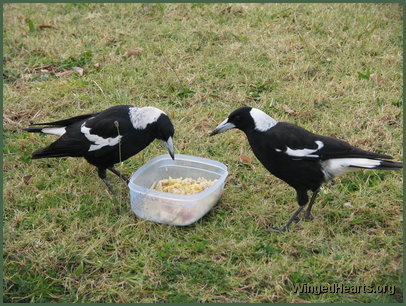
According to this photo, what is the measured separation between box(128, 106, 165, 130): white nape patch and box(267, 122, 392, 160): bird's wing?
89 centimetres

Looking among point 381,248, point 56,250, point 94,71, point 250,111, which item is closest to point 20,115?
point 94,71

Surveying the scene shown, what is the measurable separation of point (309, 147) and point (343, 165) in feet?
0.80

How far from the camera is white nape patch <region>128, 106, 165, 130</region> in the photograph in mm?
3785

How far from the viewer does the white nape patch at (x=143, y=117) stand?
3.79 m

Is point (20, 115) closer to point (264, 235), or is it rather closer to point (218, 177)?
point (218, 177)

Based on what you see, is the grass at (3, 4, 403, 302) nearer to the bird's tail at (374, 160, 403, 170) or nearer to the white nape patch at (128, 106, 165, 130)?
the bird's tail at (374, 160, 403, 170)

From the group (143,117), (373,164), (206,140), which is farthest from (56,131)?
(373,164)

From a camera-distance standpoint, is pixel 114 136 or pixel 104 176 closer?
pixel 114 136

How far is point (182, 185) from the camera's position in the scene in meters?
3.71

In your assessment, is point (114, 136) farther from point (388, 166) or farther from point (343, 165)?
point (388, 166)

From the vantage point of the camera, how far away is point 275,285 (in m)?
2.99

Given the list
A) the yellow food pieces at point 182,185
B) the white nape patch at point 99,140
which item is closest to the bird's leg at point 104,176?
the white nape patch at point 99,140

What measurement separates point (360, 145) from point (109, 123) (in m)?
2.13

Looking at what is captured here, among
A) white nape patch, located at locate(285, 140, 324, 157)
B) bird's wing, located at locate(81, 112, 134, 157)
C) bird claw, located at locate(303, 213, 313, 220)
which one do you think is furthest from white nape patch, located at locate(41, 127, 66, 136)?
bird claw, located at locate(303, 213, 313, 220)
